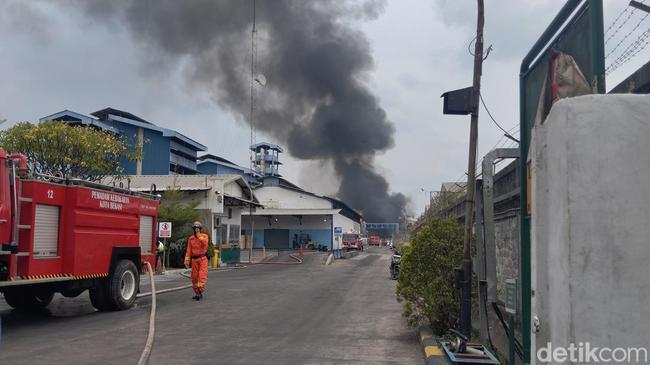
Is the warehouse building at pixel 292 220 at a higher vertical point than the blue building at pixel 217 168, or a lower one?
lower

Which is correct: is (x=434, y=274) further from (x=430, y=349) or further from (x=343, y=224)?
(x=343, y=224)

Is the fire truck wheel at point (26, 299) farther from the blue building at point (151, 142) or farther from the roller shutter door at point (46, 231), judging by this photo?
the blue building at point (151, 142)

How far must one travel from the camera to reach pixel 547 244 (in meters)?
2.77


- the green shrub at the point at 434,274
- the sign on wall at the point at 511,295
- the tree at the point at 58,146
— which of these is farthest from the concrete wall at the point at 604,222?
the tree at the point at 58,146

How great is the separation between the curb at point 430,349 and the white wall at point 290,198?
5283 centimetres

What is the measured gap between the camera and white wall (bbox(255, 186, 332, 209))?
200ft

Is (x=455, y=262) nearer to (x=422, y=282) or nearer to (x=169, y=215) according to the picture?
(x=422, y=282)

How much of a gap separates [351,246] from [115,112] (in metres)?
25.6

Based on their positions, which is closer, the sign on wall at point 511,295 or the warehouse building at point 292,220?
the sign on wall at point 511,295

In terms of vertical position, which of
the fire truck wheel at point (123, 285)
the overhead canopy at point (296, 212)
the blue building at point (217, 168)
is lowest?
the fire truck wheel at point (123, 285)

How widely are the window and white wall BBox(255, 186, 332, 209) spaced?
77.3 ft

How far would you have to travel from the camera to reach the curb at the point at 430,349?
246 inches

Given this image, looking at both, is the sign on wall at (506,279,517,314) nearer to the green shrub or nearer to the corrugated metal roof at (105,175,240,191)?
the green shrub

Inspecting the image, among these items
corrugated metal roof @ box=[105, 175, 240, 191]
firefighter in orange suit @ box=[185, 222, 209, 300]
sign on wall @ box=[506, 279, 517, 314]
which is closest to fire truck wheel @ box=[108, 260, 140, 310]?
firefighter in orange suit @ box=[185, 222, 209, 300]
